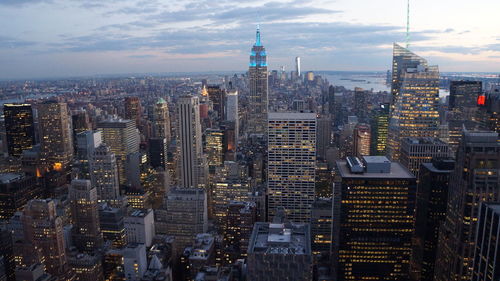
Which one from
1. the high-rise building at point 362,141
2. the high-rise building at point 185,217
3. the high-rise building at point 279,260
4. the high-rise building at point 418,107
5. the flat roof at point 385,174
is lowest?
the high-rise building at point 185,217

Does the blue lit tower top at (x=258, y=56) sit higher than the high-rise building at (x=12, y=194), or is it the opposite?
the blue lit tower top at (x=258, y=56)

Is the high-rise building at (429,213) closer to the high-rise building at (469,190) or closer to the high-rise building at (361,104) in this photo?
the high-rise building at (469,190)

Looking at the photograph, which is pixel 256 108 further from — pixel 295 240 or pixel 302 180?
pixel 295 240

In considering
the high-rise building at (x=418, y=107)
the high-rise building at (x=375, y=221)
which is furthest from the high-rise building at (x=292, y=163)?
the high-rise building at (x=375, y=221)

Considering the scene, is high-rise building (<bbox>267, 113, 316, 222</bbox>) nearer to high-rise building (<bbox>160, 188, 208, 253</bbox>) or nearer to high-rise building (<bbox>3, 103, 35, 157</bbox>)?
high-rise building (<bbox>160, 188, 208, 253</bbox>)

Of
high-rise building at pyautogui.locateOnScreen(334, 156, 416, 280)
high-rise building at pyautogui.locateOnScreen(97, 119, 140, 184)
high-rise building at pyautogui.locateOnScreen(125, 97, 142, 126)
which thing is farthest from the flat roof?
high-rise building at pyautogui.locateOnScreen(125, 97, 142, 126)

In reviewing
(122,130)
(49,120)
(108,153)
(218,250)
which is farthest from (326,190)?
(49,120)
